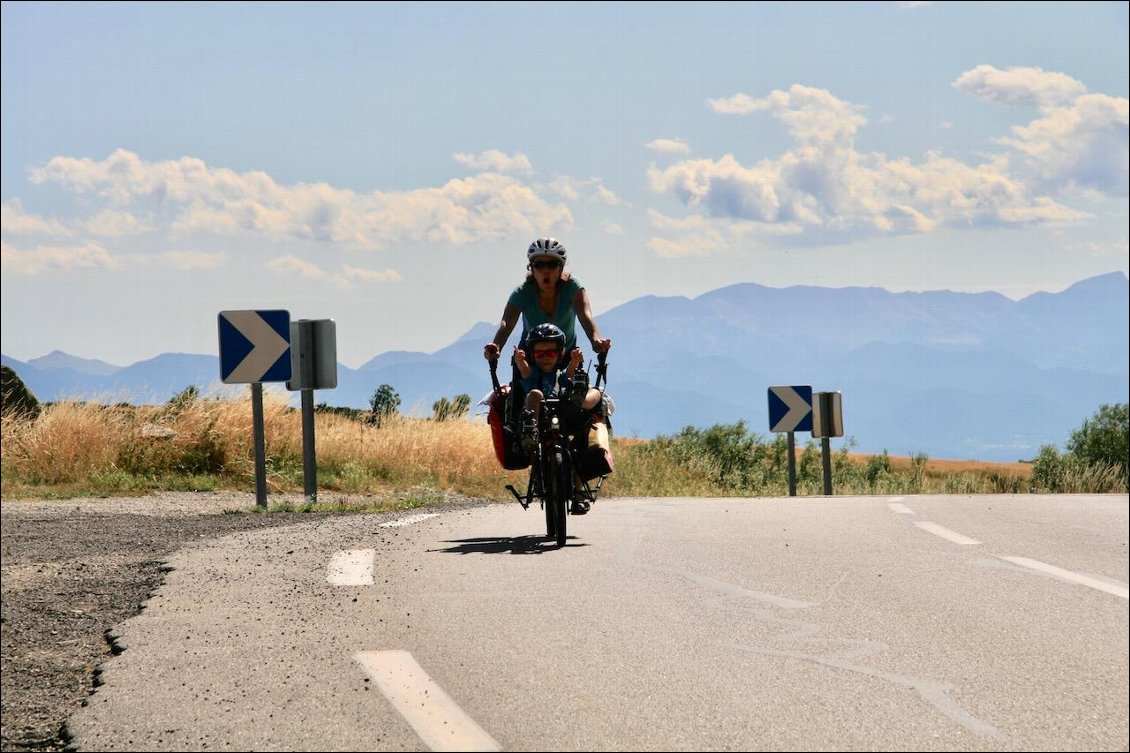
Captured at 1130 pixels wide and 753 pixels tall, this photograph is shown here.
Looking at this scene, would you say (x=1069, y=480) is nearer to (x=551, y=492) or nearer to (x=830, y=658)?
(x=551, y=492)

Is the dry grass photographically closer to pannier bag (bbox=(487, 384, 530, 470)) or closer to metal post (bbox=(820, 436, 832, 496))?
metal post (bbox=(820, 436, 832, 496))

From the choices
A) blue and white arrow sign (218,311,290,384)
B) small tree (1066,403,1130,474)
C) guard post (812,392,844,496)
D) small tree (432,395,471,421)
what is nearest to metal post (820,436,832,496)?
guard post (812,392,844,496)

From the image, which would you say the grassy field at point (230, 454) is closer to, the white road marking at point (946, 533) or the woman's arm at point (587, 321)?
the white road marking at point (946, 533)

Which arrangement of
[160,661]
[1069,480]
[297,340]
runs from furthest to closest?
[1069,480] < [297,340] < [160,661]

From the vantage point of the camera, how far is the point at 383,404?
782 inches

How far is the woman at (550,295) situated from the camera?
8156mm

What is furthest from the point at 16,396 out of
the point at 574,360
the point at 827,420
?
the point at 574,360

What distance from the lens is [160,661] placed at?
589cm

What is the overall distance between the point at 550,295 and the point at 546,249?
0.93 ft

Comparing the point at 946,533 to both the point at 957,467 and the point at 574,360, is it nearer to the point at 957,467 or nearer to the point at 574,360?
the point at 574,360

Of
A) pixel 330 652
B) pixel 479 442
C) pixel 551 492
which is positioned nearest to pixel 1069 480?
pixel 479 442

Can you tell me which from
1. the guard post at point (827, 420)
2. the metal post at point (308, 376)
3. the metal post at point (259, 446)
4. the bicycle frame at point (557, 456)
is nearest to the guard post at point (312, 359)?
the metal post at point (308, 376)

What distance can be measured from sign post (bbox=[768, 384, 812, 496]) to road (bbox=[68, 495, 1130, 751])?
44.3ft

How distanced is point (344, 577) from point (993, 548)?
423cm
